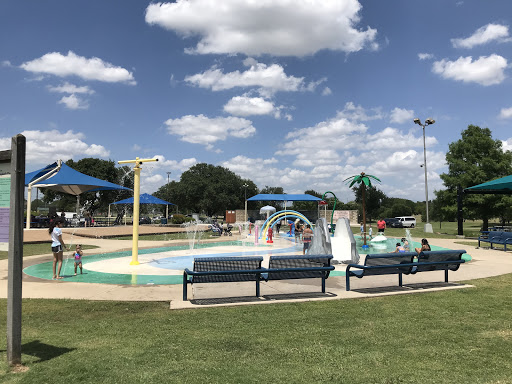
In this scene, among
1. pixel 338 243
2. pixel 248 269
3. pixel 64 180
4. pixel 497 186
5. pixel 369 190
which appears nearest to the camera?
pixel 248 269

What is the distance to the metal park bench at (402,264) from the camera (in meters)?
8.40

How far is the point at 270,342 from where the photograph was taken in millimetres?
4969

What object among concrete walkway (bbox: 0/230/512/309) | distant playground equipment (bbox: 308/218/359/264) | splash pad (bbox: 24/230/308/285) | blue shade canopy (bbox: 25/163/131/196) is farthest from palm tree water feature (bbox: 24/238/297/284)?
blue shade canopy (bbox: 25/163/131/196)

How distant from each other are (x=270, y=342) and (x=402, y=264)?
471 centimetres

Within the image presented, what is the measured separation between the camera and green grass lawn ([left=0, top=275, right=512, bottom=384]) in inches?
156

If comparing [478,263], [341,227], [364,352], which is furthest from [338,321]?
[478,263]

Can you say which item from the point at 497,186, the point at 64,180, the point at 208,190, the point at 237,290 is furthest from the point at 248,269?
the point at 208,190

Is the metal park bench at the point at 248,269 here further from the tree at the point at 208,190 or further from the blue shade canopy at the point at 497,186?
the tree at the point at 208,190

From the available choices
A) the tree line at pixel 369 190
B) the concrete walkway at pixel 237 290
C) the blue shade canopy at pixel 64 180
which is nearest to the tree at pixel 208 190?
the tree line at pixel 369 190

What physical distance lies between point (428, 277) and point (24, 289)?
971cm

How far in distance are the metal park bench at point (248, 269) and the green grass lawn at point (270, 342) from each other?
80 centimetres

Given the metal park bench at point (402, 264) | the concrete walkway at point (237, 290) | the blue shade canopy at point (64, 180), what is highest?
the blue shade canopy at point (64, 180)

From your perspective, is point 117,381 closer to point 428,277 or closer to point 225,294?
point 225,294

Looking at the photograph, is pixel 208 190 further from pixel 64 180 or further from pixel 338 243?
pixel 338 243
